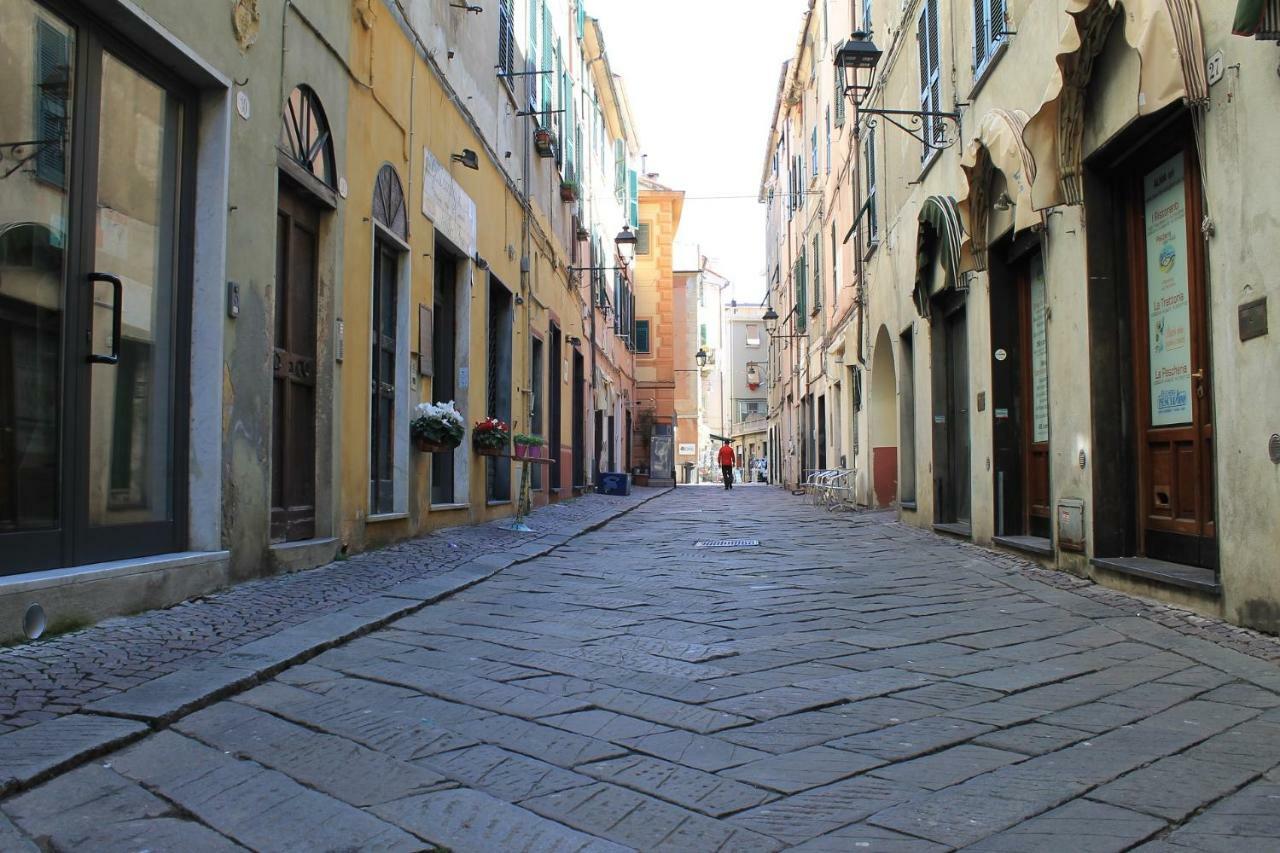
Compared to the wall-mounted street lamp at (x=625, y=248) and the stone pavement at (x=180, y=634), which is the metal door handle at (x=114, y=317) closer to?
the stone pavement at (x=180, y=634)

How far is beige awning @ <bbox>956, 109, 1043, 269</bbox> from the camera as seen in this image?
22.2ft

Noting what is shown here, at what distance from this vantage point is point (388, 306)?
8648 mm

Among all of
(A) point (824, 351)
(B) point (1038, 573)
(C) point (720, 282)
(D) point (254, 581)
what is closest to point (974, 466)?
(B) point (1038, 573)

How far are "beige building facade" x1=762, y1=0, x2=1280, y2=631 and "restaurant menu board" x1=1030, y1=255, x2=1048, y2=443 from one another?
0.02 m

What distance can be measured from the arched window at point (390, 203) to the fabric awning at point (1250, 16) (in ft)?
18.9

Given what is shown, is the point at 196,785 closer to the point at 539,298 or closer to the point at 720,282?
the point at 539,298

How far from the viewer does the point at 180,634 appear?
4211 mm

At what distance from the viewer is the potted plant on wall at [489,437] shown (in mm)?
10844

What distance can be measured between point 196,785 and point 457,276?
8465mm

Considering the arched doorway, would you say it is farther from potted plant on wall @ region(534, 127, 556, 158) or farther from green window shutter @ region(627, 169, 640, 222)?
green window shutter @ region(627, 169, 640, 222)

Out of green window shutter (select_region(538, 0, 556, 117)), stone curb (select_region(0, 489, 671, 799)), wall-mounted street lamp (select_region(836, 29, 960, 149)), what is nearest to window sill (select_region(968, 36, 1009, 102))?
wall-mounted street lamp (select_region(836, 29, 960, 149))

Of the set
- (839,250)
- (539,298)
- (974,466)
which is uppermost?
(839,250)

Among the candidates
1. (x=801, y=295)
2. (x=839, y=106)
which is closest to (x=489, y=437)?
(x=839, y=106)

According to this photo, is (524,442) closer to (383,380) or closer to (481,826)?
(383,380)
